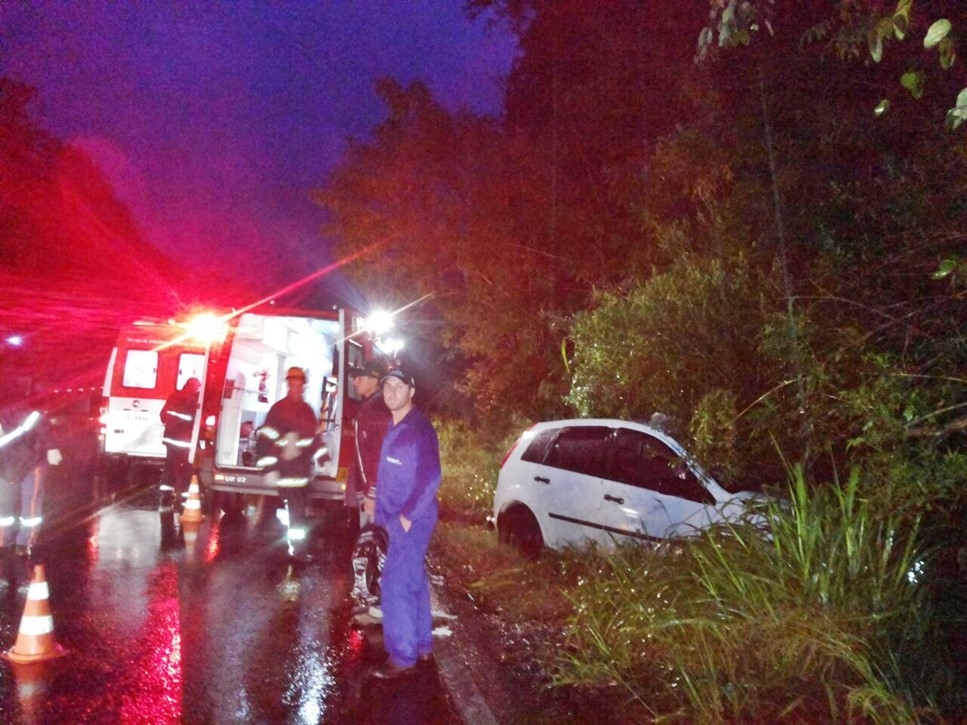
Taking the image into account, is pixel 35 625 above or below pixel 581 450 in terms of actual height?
below

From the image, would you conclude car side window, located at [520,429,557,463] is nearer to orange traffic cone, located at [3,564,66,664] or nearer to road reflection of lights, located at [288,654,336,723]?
road reflection of lights, located at [288,654,336,723]

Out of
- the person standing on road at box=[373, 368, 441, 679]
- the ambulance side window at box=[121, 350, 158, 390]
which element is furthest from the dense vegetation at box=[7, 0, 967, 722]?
the ambulance side window at box=[121, 350, 158, 390]

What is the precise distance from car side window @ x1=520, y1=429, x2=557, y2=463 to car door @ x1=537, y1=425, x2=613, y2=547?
0.26 feet

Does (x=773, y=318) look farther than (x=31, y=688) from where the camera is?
Yes

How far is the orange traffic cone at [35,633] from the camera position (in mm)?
6035

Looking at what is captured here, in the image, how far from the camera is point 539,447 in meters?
9.74

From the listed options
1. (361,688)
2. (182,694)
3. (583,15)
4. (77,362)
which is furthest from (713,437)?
(77,362)

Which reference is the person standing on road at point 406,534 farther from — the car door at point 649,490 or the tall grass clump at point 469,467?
the tall grass clump at point 469,467

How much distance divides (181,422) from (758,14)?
8.56 meters

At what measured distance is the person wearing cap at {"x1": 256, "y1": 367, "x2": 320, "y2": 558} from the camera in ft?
31.6

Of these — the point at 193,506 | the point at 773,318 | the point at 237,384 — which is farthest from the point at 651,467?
the point at 237,384

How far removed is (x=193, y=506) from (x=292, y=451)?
2292 mm

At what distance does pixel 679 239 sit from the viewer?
962 cm

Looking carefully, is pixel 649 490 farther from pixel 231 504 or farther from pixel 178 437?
pixel 231 504
